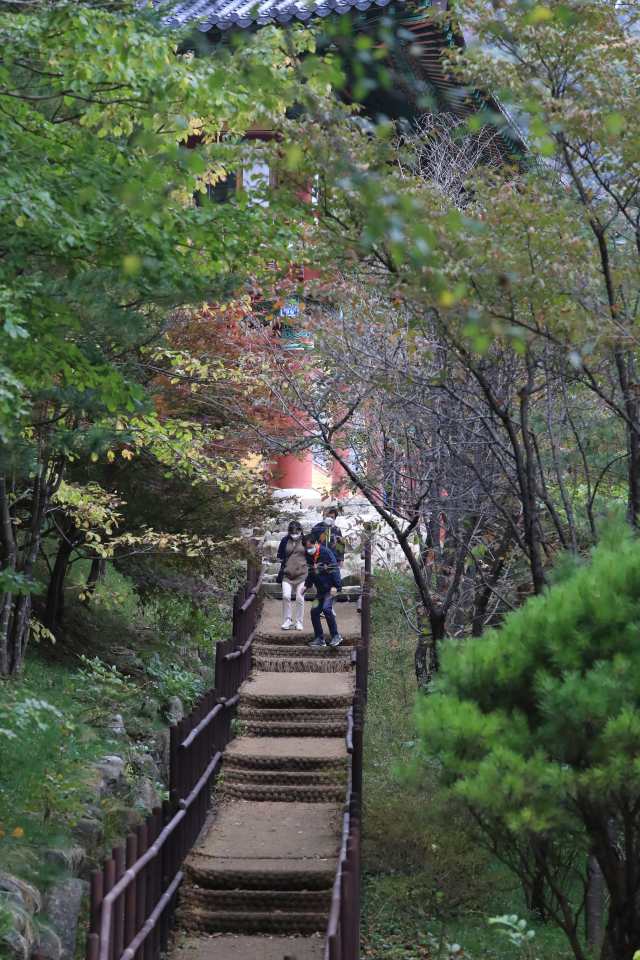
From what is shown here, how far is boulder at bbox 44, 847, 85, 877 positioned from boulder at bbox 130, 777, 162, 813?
1.50m

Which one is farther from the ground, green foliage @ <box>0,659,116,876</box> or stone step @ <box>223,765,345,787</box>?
green foliage @ <box>0,659,116,876</box>

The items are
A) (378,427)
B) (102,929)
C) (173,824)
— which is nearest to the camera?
(102,929)

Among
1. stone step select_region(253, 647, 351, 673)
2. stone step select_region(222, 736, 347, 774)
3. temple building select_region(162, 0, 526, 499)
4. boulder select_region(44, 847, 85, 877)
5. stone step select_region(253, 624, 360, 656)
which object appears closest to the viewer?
boulder select_region(44, 847, 85, 877)

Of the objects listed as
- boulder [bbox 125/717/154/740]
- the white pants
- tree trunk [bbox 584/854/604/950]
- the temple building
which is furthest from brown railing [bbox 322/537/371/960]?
the temple building

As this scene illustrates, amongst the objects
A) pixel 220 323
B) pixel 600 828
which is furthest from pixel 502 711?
pixel 220 323

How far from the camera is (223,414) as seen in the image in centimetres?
1116

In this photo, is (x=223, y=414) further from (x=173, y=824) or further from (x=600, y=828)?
(x=600, y=828)

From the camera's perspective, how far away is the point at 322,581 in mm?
11891

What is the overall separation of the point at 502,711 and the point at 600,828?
75 cm

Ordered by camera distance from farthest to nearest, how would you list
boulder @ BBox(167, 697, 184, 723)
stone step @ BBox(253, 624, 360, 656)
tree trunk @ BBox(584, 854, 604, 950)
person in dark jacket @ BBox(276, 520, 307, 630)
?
person in dark jacket @ BBox(276, 520, 307, 630) < stone step @ BBox(253, 624, 360, 656) < boulder @ BBox(167, 697, 184, 723) < tree trunk @ BBox(584, 854, 604, 950)

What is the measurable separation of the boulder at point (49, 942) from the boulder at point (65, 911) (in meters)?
0.14

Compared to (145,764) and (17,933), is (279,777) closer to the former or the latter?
(145,764)

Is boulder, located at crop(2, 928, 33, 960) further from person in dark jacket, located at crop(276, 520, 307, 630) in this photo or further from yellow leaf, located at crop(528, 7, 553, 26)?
person in dark jacket, located at crop(276, 520, 307, 630)

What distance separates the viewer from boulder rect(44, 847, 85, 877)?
6.34 m
